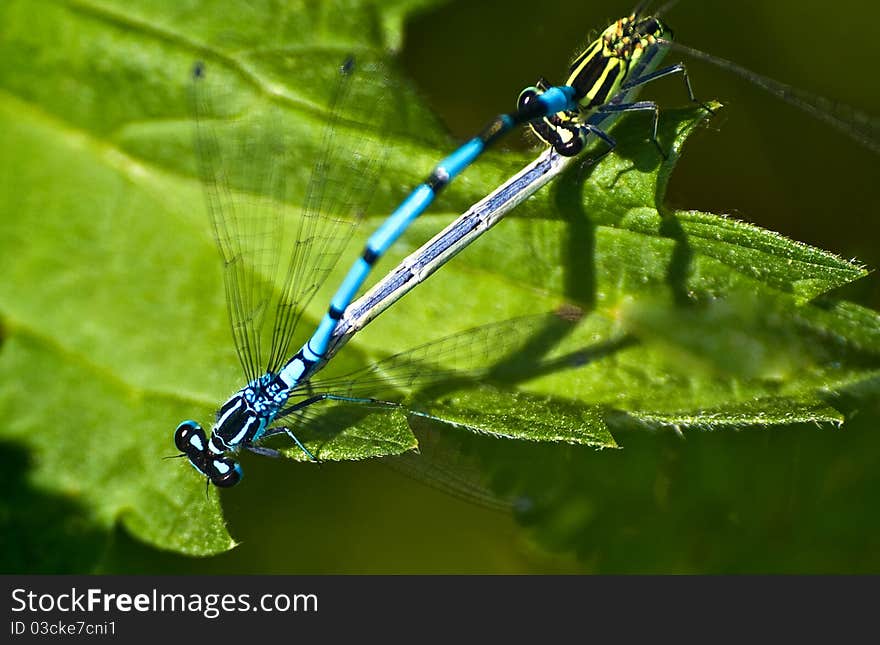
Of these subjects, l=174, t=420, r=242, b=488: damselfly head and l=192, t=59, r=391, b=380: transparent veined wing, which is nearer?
l=174, t=420, r=242, b=488: damselfly head

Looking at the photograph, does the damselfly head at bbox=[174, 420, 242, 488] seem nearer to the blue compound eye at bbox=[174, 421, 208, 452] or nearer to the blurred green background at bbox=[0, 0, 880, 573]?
the blue compound eye at bbox=[174, 421, 208, 452]

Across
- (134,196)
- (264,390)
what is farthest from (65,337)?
(264,390)

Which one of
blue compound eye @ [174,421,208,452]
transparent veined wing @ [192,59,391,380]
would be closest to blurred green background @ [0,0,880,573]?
blue compound eye @ [174,421,208,452]

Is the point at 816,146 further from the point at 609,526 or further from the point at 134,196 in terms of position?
the point at 134,196

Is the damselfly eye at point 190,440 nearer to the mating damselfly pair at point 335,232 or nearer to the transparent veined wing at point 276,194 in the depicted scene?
the mating damselfly pair at point 335,232

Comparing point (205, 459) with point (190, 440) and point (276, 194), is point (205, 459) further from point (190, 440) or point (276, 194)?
point (276, 194)

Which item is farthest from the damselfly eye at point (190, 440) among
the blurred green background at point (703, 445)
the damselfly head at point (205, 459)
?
the blurred green background at point (703, 445)

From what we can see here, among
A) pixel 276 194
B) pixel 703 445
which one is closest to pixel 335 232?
pixel 276 194

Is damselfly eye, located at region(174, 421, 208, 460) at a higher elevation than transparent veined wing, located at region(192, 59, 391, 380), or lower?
lower
